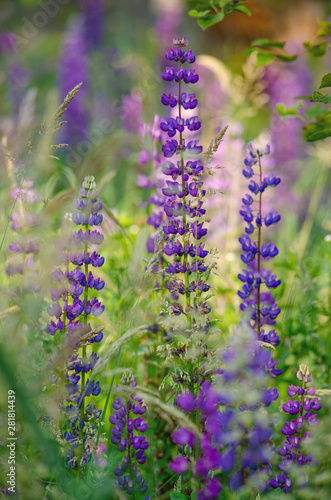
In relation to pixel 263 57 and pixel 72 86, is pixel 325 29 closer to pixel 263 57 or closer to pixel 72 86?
pixel 263 57

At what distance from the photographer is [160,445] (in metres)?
1.65

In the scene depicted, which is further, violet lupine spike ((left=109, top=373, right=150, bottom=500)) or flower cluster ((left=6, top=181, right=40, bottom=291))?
flower cluster ((left=6, top=181, right=40, bottom=291))

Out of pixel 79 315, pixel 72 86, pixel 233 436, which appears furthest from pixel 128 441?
pixel 72 86

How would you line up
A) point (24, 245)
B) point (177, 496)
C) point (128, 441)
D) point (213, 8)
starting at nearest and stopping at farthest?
point (177, 496), point (128, 441), point (24, 245), point (213, 8)

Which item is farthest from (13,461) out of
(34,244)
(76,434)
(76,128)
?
(76,128)

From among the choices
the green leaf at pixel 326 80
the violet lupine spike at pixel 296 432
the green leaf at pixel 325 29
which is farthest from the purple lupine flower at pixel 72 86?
the violet lupine spike at pixel 296 432

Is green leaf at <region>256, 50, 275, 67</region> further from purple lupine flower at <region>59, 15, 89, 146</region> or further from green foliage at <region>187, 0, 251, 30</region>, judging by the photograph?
purple lupine flower at <region>59, 15, 89, 146</region>

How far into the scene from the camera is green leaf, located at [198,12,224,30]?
1604mm

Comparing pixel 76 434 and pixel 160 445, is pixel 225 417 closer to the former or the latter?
pixel 76 434

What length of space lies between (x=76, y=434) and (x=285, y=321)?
99 centimetres

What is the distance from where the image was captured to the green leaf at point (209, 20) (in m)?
1.60

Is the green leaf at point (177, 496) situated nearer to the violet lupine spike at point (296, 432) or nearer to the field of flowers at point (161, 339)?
the field of flowers at point (161, 339)

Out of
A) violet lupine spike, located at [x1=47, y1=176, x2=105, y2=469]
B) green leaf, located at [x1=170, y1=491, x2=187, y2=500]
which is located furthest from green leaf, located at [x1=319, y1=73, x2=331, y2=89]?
green leaf, located at [x1=170, y1=491, x2=187, y2=500]

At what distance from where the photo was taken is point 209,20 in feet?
5.44
